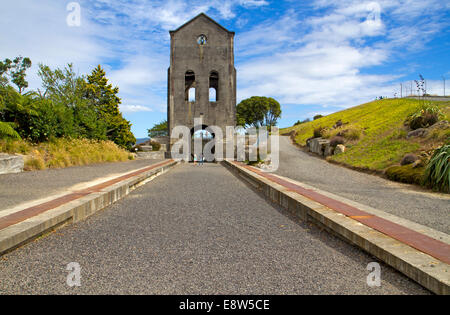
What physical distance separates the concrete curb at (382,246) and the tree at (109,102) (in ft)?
84.0

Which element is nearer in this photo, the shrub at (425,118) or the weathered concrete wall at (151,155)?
the shrub at (425,118)

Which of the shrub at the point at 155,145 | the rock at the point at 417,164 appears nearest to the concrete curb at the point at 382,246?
the rock at the point at 417,164

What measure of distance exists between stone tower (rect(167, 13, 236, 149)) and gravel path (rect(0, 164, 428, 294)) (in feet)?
79.5

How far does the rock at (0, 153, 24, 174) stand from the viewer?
927 centimetres

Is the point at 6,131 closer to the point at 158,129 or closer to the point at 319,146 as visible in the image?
the point at 319,146

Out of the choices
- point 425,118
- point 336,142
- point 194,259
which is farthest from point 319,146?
point 194,259

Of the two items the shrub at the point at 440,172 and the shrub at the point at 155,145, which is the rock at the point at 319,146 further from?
the shrub at the point at 155,145

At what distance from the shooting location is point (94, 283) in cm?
241

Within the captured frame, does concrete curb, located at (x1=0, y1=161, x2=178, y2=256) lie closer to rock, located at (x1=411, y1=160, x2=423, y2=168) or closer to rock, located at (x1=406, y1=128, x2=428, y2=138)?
rock, located at (x1=411, y1=160, x2=423, y2=168)

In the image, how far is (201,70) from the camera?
28.3 metres

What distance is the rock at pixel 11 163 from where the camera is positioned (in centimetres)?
927

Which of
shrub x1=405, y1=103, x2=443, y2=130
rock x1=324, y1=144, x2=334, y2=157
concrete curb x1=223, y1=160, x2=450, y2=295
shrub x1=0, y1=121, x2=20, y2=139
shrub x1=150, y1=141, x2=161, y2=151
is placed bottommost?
concrete curb x1=223, y1=160, x2=450, y2=295

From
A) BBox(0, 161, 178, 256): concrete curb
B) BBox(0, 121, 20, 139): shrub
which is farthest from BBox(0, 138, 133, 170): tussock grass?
BBox(0, 161, 178, 256): concrete curb
